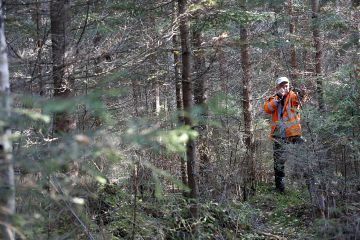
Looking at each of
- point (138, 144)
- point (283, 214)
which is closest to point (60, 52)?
point (138, 144)

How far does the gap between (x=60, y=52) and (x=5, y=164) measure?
3224 mm

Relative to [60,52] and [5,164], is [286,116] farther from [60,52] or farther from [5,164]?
[5,164]

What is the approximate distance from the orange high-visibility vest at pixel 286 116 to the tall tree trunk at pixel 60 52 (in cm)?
396

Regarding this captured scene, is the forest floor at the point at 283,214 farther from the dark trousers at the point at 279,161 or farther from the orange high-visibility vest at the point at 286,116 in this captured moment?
the orange high-visibility vest at the point at 286,116

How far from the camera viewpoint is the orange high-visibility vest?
26.7 feet

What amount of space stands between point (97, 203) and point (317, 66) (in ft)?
31.5

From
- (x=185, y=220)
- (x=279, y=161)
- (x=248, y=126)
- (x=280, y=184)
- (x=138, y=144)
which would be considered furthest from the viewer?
(x=248, y=126)

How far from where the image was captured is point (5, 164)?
255cm

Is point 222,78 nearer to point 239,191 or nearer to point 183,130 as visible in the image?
point 239,191

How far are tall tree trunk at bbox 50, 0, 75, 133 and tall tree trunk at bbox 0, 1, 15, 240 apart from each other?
1138mm

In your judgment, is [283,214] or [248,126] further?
[248,126]

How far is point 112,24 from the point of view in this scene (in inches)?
335

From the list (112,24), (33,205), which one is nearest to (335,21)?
(112,24)

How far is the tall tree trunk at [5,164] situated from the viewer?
264 cm
